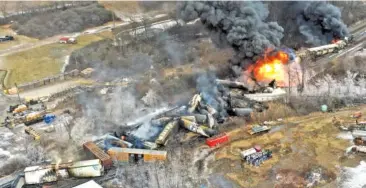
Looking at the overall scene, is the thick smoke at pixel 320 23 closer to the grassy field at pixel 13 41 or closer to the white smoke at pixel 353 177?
the white smoke at pixel 353 177

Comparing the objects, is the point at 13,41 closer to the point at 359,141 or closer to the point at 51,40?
the point at 51,40

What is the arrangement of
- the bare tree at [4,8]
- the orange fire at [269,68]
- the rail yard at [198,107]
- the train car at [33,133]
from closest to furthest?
the rail yard at [198,107] < the train car at [33,133] < the orange fire at [269,68] < the bare tree at [4,8]

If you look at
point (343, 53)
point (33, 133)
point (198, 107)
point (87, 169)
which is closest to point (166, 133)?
point (198, 107)

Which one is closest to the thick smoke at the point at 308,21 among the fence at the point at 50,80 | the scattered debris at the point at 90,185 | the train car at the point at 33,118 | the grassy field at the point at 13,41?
the fence at the point at 50,80

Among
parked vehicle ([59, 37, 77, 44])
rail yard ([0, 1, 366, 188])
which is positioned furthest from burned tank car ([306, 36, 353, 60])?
parked vehicle ([59, 37, 77, 44])

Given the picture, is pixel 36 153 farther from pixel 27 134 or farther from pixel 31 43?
pixel 31 43
